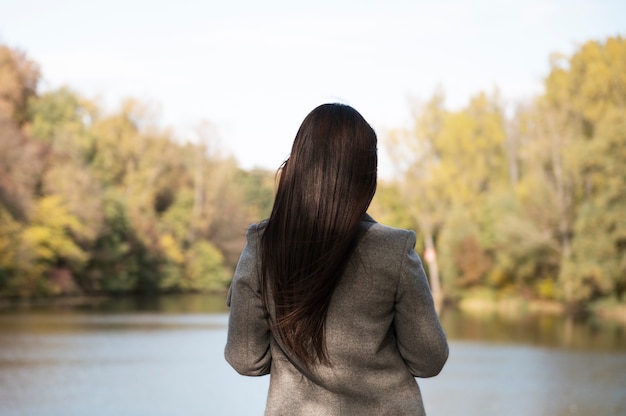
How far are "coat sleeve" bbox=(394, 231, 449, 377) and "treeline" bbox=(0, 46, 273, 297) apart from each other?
3162 centimetres

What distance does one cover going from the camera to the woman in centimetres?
164

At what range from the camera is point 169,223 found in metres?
53.3

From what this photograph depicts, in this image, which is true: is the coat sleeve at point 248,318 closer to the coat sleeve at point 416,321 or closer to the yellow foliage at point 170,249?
the coat sleeve at point 416,321

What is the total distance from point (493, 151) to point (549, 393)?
3474 cm

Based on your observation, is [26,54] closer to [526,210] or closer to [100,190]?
[100,190]

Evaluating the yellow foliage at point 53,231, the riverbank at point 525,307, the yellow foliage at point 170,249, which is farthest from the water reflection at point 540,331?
the yellow foliage at point 170,249

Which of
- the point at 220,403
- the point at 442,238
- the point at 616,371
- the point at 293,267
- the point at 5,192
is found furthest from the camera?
the point at 442,238

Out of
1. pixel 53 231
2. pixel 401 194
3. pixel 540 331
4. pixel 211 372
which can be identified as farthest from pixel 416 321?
pixel 53 231

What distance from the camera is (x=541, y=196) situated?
30.3m

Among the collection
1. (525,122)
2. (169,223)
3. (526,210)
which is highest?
(525,122)

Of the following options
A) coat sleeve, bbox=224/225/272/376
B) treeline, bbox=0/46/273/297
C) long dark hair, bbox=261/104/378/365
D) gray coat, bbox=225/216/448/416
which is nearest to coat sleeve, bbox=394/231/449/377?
gray coat, bbox=225/216/448/416

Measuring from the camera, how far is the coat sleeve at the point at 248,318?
1.73 metres

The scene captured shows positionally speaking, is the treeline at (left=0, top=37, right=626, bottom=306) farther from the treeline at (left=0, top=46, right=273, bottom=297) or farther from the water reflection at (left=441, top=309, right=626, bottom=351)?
the water reflection at (left=441, top=309, right=626, bottom=351)

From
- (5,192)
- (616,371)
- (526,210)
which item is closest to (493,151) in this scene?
(526,210)
